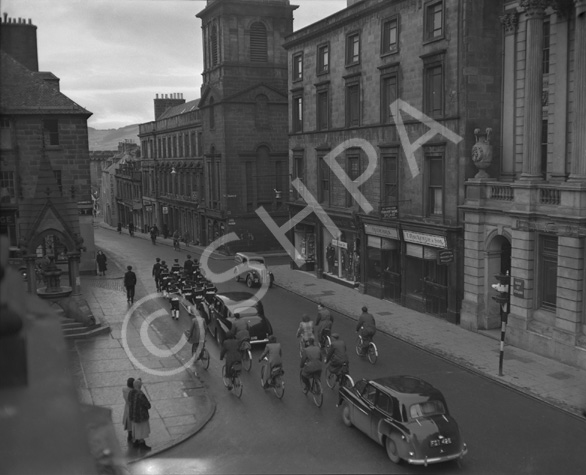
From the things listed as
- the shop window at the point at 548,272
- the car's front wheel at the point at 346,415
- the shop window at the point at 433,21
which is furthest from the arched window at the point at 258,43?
the car's front wheel at the point at 346,415

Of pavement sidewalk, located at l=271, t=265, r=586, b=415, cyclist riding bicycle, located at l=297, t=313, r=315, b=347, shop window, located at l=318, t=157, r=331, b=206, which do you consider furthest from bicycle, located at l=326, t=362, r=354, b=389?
shop window, located at l=318, t=157, r=331, b=206

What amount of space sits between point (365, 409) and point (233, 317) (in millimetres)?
9173

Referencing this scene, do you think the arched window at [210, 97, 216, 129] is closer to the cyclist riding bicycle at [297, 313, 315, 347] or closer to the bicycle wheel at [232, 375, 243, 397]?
the cyclist riding bicycle at [297, 313, 315, 347]

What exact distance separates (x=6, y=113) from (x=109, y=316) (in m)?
26.4

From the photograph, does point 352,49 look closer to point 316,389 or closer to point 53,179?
point 53,179

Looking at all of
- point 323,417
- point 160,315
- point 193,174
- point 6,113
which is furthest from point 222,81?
point 6,113

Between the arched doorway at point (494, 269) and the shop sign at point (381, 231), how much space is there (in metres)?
5.93

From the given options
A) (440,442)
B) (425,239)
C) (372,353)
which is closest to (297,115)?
(425,239)

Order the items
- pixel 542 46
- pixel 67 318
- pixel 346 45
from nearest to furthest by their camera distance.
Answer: pixel 542 46 < pixel 67 318 < pixel 346 45

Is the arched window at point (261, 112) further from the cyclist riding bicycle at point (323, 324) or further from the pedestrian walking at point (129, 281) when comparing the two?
the cyclist riding bicycle at point (323, 324)

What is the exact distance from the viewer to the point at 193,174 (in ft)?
189

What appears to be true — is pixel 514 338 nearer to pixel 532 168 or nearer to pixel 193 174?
pixel 532 168

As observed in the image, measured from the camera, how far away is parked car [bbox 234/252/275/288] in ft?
115

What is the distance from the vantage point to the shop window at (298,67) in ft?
126
